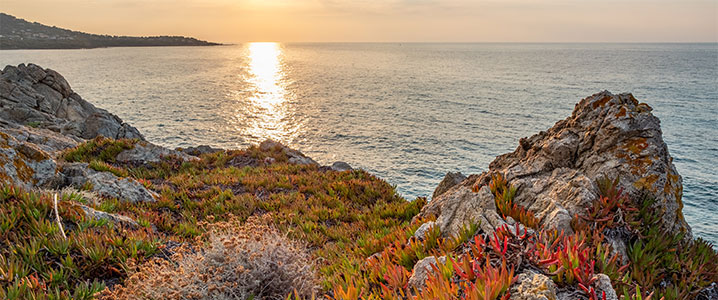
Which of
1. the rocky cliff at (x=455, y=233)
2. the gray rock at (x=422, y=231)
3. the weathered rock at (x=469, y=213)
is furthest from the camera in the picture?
the gray rock at (x=422, y=231)

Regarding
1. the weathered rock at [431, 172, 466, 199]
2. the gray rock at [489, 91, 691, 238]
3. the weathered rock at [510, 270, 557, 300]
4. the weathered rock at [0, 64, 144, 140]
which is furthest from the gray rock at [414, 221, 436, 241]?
the weathered rock at [0, 64, 144, 140]

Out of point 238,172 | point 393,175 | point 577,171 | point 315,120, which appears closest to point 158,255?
point 577,171

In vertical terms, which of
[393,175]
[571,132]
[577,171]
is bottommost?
[393,175]

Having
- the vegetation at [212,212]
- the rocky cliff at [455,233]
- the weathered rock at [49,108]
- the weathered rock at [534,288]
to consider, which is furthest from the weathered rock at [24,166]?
the weathered rock at [49,108]

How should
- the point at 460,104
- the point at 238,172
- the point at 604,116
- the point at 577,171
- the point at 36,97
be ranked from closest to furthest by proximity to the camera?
the point at 577,171
the point at 604,116
the point at 238,172
the point at 36,97
the point at 460,104

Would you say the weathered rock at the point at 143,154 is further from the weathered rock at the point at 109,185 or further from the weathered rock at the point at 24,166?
the weathered rock at the point at 24,166

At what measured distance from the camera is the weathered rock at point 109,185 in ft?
30.7

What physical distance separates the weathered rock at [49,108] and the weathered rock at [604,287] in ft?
91.8

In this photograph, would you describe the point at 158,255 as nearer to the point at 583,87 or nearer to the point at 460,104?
the point at 460,104

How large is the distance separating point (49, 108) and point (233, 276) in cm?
3466

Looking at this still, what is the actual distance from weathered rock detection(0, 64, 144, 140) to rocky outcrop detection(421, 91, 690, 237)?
2592cm

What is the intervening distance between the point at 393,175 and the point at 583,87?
61.7 m

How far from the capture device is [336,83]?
273 ft

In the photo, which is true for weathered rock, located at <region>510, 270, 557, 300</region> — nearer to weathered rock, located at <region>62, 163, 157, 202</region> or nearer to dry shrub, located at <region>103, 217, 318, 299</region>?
dry shrub, located at <region>103, 217, 318, 299</region>
